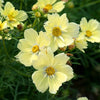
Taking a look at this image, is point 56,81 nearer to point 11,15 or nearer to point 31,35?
point 31,35

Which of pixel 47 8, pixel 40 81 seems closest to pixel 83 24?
pixel 47 8

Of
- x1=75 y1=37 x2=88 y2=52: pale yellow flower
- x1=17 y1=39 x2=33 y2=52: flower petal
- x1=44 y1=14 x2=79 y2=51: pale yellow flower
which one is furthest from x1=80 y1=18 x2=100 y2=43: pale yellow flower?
x1=17 y1=39 x2=33 y2=52: flower petal

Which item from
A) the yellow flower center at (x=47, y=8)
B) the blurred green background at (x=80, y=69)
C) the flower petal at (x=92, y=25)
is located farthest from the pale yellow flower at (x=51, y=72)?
the blurred green background at (x=80, y=69)

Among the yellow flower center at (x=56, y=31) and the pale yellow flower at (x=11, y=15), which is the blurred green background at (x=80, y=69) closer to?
the pale yellow flower at (x=11, y=15)

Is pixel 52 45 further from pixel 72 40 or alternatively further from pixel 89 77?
pixel 89 77

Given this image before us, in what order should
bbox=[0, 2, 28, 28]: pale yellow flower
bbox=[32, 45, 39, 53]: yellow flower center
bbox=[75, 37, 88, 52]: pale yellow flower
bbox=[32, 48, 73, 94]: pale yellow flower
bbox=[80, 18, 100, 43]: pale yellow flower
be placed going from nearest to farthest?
1. bbox=[32, 48, 73, 94]: pale yellow flower
2. bbox=[32, 45, 39, 53]: yellow flower center
3. bbox=[75, 37, 88, 52]: pale yellow flower
4. bbox=[0, 2, 28, 28]: pale yellow flower
5. bbox=[80, 18, 100, 43]: pale yellow flower

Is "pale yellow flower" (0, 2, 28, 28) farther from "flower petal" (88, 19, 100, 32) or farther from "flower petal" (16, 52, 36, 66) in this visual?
"flower petal" (88, 19, 100, 32)

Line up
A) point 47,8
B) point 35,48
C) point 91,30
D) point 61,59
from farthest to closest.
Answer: point 91,30
point 47,8
point 35,48
point 61,59
